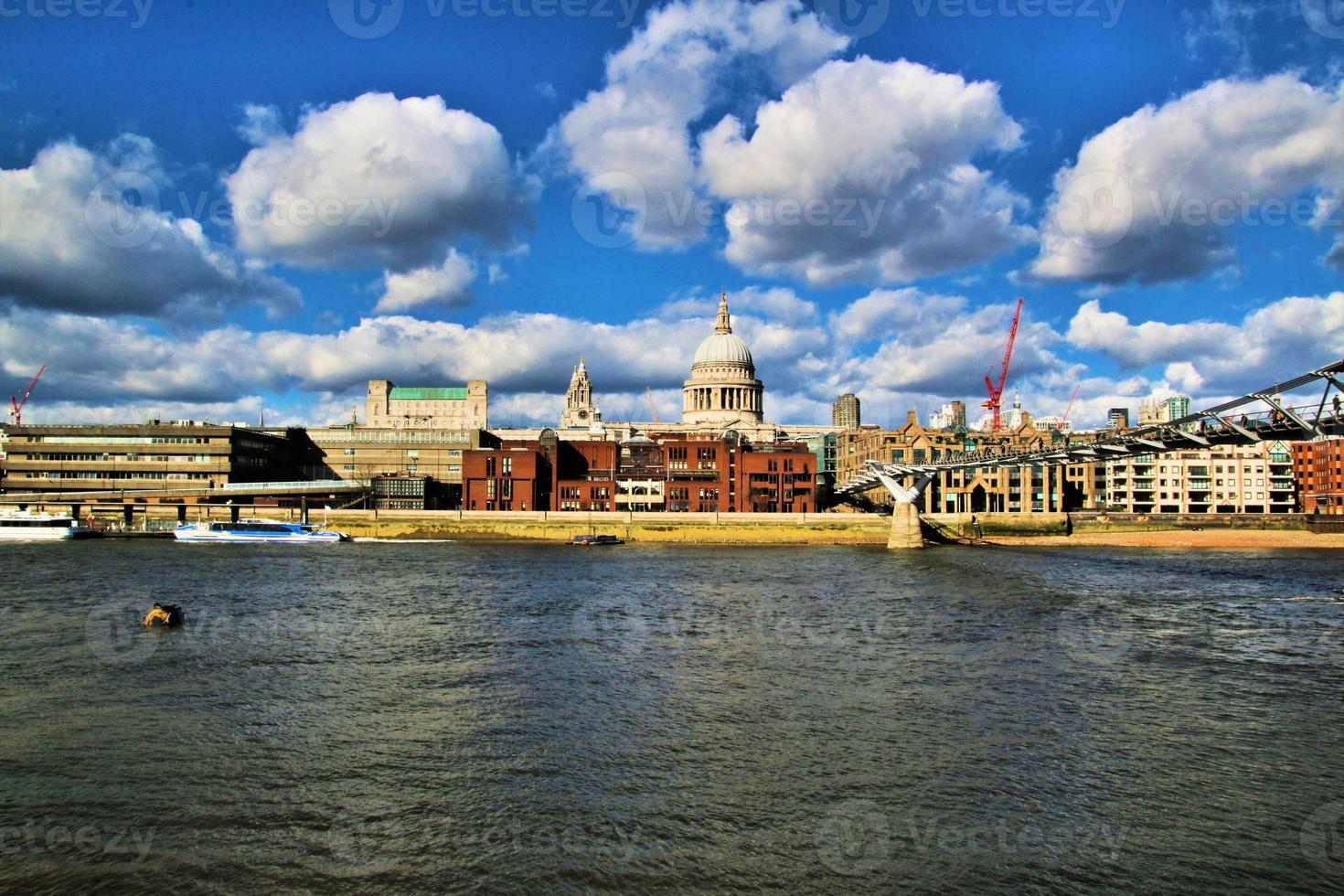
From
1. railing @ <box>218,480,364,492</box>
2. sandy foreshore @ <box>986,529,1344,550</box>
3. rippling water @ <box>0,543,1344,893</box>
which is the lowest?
rippling water @ <box>0,543,1344,893</box>

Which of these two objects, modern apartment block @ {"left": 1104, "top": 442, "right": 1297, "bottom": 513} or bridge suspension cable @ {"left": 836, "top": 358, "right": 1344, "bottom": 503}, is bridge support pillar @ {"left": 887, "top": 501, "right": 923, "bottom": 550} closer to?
bridge suspension cable @ {"left": 836, "top": 358, "right": 1344, "bottom": 503}

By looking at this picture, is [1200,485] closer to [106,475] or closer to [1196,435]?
[1196,435]

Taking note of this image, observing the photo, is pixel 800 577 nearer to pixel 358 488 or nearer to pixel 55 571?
pixel 55 571

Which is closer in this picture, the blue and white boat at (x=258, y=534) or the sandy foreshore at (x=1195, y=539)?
the blue and white boat at (x=258, y=534)

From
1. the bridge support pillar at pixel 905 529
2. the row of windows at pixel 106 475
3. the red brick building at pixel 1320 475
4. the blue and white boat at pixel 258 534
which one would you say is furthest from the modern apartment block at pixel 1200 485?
the row of windows at pixel 106 475

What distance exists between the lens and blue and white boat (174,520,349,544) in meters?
101

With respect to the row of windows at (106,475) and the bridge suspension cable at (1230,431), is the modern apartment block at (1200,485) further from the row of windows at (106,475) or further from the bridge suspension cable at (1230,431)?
the row of windows at (106,475)

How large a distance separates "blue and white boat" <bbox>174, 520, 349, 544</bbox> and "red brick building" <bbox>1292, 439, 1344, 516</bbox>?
124m

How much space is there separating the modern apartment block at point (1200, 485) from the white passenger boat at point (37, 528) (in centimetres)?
12983

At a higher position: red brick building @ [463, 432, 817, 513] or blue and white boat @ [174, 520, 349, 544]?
red brick building @ [463, 432, 817, 513]

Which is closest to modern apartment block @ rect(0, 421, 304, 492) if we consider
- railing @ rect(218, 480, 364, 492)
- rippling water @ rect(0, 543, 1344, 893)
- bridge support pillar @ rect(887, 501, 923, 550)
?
railing @ rect(218, 480, 364, 492)

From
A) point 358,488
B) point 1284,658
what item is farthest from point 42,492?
point 1284,658

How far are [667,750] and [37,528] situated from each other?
102 m

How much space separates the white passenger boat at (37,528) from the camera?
101m
